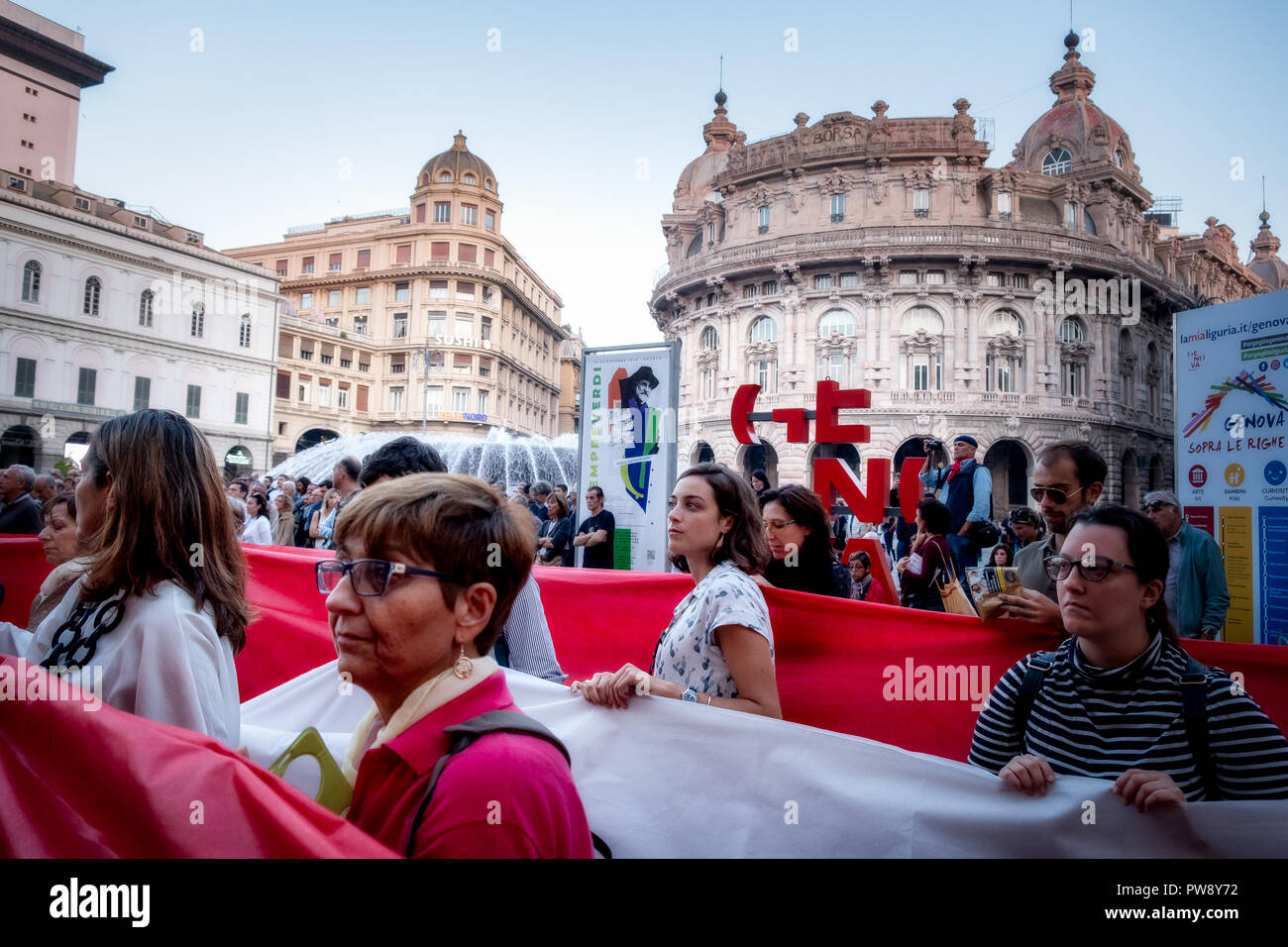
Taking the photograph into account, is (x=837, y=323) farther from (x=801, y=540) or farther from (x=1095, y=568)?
(x=1095, y=568)

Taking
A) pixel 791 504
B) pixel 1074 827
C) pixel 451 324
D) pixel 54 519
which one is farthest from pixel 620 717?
pixel 451 324

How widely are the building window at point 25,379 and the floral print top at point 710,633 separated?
42.7 metres

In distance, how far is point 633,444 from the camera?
9312 millimetres

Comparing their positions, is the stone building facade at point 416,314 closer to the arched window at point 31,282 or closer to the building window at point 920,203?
the arched window at point 31,282

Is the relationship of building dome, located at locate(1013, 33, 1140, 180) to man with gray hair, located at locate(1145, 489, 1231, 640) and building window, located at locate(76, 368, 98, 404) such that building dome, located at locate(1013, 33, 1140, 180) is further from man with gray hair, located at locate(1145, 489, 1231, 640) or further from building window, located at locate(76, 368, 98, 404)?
building window, located at locate(76, 368, 98, 404)

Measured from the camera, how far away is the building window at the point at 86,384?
36.7m

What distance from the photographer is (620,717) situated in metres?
2.48

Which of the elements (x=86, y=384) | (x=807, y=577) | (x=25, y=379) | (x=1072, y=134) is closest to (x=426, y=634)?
(x=807, y=577)

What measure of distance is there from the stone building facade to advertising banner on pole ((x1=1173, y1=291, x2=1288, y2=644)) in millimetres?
52592

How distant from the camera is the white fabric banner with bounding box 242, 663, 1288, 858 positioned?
1.84m

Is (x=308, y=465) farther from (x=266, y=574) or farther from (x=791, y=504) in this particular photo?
(x=791, y=504)

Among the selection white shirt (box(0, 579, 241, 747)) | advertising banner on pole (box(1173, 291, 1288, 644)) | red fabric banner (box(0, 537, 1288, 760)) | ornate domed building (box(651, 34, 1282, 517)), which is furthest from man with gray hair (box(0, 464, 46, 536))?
ornate domed building (box(651, 34, 1282, 517))

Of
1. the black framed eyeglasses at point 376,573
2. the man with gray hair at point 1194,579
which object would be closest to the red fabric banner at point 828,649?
the black framed eyeglasses at point 376,573
